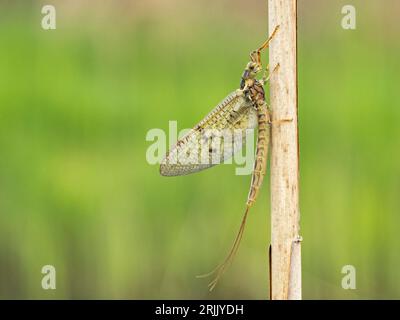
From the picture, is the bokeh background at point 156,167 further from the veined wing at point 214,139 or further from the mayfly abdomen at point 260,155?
the mayfly abdomen at point 260,155

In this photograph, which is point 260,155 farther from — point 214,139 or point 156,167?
point 156,167

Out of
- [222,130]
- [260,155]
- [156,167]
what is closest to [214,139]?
[222,130]

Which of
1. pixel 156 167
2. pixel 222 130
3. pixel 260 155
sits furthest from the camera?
pixel 156 167

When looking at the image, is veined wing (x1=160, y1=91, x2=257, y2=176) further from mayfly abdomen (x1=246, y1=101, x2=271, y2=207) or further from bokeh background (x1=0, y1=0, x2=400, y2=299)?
bokeh background (x1=0, y1=0, x2=400, y2=299)

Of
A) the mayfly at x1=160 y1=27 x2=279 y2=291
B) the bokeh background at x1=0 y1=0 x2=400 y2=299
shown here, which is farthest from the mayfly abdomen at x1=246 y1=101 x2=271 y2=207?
the bokeh background at x1=0 y1=0 x2=400 y2=299

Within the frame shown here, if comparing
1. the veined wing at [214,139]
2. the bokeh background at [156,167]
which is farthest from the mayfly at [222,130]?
the bokeh background at [156,167]

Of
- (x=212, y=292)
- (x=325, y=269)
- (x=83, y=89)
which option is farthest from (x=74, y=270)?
(x=325, y=269)

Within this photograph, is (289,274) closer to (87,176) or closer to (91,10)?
(87,176)
